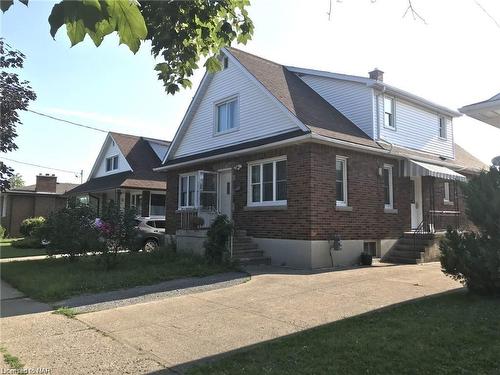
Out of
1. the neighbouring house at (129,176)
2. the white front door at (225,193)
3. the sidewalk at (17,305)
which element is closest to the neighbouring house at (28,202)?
the neighbouring house at (129,176)

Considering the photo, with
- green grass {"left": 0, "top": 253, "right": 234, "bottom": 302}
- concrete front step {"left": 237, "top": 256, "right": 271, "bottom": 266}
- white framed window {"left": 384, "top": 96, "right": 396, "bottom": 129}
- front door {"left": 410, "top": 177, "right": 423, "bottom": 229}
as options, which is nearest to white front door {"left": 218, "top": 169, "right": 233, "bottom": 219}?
concrete front step {"left": 237, "top": 256, "right": 271, "bottom": 266}

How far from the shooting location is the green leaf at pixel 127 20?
2.28 metres

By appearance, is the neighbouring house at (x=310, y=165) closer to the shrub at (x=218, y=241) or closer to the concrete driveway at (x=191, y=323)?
the shrub at (x=218, y=241)

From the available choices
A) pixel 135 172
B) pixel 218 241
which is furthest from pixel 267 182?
pixel 135 172

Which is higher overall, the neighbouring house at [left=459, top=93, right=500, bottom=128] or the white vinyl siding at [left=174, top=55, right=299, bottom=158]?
the white vinyl siding at [left=174, top=55, right=299, bottom=158]

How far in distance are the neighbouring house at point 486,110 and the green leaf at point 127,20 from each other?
23.0 ft

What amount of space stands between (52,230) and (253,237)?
642 centimetres

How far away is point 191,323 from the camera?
6.95 metres

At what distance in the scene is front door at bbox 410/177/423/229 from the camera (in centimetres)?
1756

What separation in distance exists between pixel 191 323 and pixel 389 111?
13481 millimetres

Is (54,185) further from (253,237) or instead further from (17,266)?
(253,237)

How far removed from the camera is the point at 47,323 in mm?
7062

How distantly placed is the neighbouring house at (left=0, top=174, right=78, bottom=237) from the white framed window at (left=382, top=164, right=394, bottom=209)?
25.5 m

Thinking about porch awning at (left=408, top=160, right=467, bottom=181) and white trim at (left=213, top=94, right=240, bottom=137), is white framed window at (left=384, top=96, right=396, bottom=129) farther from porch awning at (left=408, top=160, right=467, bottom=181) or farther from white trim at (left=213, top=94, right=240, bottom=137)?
white trim at (left=213, top=94, right=240, bottom=137)
